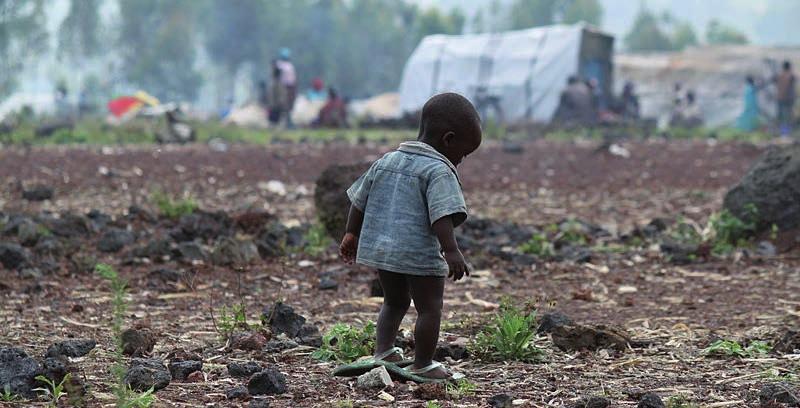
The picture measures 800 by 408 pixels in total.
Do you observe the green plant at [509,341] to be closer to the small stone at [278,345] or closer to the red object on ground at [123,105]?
the small stone at [278,345]

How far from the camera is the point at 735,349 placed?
4.79 meters

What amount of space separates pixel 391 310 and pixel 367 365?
26 cm

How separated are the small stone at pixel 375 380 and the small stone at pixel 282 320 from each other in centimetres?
97

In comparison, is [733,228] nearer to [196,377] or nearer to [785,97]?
[196,377]

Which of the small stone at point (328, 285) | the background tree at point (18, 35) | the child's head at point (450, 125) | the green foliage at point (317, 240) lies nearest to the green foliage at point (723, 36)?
the background tree at point (18, 35)

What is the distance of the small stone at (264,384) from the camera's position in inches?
159

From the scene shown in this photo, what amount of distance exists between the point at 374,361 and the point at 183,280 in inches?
105

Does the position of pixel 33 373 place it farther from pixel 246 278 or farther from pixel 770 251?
pixel 770 251

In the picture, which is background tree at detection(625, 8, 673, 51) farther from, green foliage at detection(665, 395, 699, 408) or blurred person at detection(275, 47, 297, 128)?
green foliage at detection(665, 395, 699, 408)

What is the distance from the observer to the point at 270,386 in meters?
4.05

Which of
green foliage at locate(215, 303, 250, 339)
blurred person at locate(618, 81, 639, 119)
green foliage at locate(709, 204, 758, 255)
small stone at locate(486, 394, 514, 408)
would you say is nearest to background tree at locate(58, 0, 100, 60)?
blurred person at locate(618, 81, 639, 119)

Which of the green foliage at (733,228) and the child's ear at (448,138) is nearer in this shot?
the child's ear at (448,138)

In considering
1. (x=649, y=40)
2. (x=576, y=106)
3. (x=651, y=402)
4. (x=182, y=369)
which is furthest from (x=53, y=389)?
(x=649, y=40)

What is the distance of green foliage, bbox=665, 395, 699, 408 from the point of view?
3732 mm
